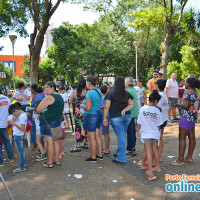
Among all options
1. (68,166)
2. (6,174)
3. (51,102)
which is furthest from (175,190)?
(6,174)

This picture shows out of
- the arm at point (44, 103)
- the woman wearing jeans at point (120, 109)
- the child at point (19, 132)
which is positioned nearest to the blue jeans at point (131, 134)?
the woman wearing jeans at point (120, 109)

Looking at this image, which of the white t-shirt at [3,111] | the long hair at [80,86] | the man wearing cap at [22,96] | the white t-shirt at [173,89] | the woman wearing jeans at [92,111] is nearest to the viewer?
the woman wearing jeans at [92,111]

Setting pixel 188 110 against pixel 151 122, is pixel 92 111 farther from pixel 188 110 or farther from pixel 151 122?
pixel 188 110

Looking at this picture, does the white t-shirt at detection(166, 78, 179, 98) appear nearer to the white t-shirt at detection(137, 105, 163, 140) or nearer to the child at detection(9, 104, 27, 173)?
the white t-shirt at detection(137, 105, 163, 140)

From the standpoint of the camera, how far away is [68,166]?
5.11 m

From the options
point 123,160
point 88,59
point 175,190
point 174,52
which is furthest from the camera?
point 174,52

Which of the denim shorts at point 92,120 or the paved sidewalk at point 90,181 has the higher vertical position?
the denim shorts at point 92,120

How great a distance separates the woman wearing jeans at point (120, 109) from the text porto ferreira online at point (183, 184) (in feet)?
3.72

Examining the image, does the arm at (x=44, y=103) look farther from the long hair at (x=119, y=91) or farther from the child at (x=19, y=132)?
the long hair at (x=119, y=91)

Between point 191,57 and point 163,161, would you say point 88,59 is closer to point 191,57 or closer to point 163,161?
point 191,57

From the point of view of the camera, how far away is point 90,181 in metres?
4.28

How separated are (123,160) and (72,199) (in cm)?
177

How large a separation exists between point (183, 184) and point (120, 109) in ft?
6.23

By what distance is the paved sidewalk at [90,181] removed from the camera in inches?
147
